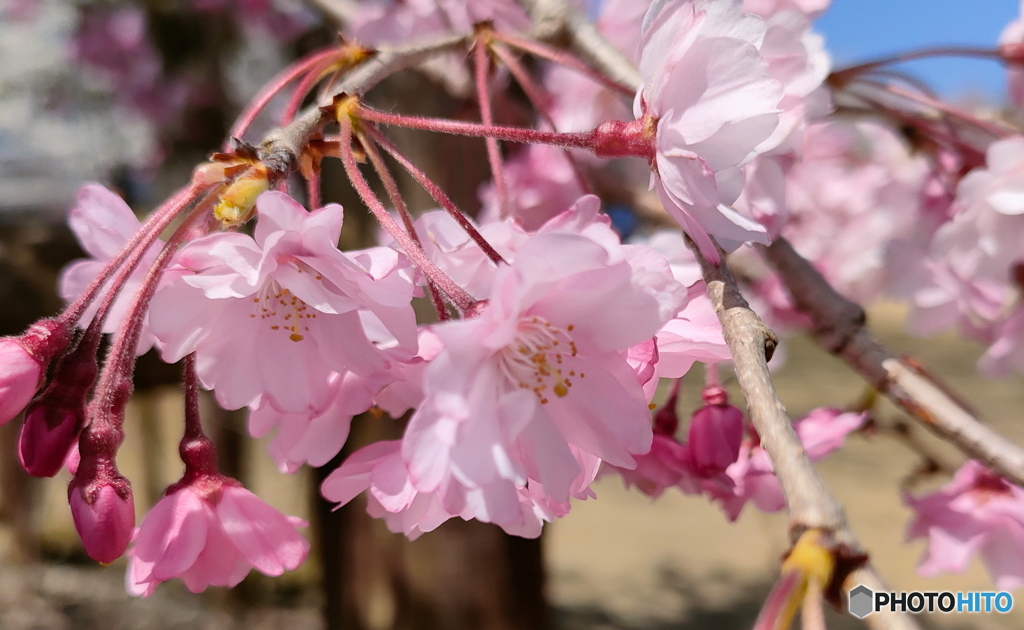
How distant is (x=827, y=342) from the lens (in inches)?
22.3

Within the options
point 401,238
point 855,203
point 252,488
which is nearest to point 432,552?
point 401,238

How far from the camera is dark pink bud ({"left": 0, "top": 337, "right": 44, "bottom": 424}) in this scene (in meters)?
0.38

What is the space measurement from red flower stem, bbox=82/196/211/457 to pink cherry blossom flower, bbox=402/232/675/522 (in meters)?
0.19

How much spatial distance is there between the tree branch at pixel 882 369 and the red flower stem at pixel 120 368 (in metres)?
0.47

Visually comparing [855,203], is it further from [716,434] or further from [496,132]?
[496,132]

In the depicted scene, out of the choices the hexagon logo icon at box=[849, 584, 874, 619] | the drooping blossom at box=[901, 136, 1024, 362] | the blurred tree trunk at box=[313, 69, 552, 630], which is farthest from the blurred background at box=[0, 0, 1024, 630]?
the hexagon logo icon at box=[849, 584, 874, 619]

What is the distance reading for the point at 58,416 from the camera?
39 centimetres

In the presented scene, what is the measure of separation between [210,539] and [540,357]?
0.85 feet

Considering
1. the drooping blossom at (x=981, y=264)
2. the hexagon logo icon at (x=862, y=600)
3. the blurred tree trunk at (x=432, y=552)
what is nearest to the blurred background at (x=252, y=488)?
the blurred tree trunk at (x=432, y=552)

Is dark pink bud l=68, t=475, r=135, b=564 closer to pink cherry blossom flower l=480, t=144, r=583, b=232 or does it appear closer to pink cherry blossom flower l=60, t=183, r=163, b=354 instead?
pink cherry blossom flower l=60, t=183, r=163, b=354

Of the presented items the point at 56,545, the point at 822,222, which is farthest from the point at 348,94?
the point at 56,545

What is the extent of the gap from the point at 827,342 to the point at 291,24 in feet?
6.97

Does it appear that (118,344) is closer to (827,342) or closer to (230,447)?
(827,342)

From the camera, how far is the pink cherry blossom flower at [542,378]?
321 millimetres
